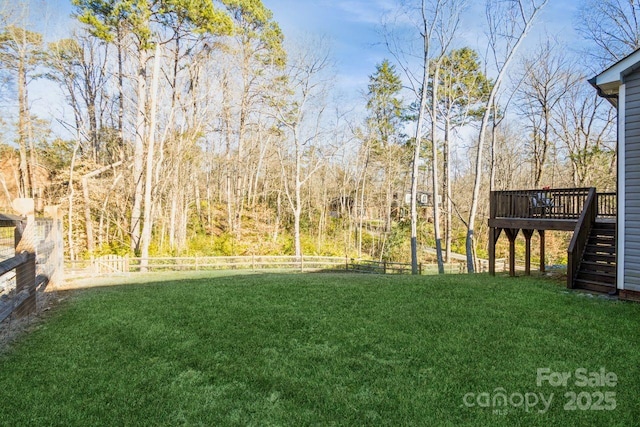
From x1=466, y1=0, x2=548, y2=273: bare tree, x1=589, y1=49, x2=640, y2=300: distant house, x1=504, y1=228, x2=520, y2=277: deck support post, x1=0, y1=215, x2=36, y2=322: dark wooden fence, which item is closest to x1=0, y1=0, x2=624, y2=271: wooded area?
x1=466, y1=0, x2=548, y2=273: bare tree

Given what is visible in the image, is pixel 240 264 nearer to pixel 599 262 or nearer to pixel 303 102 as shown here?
pixel 303 102

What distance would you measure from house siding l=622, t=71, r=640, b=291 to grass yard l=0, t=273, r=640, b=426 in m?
0.99

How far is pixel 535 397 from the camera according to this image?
305cm

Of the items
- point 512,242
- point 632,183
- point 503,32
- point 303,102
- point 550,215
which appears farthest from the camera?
point 303,102

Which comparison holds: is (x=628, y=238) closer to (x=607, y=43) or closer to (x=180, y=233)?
(x=607, y=43)

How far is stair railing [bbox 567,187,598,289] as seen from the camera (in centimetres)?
755

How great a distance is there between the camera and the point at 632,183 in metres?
6.75

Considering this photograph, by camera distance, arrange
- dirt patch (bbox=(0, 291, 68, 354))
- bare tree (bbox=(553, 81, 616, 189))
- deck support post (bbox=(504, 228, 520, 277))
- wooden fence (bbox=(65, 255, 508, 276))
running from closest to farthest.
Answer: dirt patch (bbox=(0, 291, 68, 354)), deck support post (bbox=(504, 228, 520, 277)), wooden fence (bbox=(65, 255, 508, 276)), bare tree (bbox=(553, 81, 616, 189))

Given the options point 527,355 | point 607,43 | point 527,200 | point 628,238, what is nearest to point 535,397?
point 527,355

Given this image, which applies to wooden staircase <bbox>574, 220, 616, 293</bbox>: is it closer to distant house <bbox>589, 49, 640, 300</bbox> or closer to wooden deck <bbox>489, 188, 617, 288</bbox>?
wooden deck <bbox>489, 188, 617, 288</bbox>

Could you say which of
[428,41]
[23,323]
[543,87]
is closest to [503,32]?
[428,41]

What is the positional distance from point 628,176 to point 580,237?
5.32ft

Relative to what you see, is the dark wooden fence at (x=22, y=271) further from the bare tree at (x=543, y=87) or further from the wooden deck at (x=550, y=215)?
the bare tree at (x=543, y=87)

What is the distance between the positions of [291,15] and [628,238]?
1966 cm
